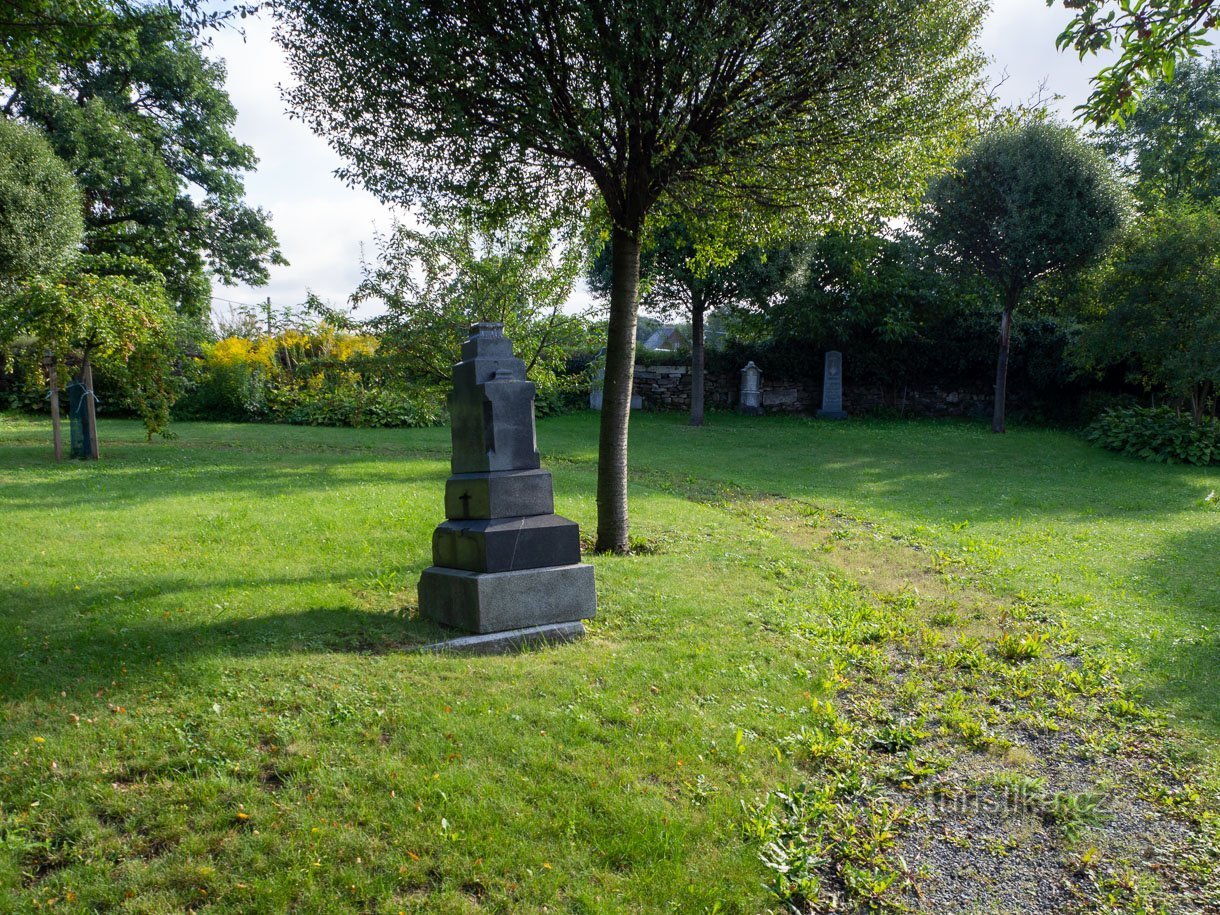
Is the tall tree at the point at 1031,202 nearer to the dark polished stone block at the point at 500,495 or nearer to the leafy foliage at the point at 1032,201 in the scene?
the leafy foliage at the point at 1032,201

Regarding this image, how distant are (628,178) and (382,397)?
14.9 meters

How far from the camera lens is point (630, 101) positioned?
23.7 ft

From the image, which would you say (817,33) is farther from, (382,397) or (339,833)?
(382,397)

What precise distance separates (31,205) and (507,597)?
19.2 m

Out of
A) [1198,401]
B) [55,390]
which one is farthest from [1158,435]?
[55,390]

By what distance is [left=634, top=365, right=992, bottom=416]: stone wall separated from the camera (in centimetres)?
2620

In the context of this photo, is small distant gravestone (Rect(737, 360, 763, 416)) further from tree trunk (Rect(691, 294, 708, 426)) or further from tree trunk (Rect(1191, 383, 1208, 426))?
tree trunk (Rect(1191, 383, 1208, 426))

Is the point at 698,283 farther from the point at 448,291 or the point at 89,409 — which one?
the point at 89,409

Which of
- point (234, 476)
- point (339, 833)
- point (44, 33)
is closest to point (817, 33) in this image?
point (44, 33)

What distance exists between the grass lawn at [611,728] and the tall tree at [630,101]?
10.2ft

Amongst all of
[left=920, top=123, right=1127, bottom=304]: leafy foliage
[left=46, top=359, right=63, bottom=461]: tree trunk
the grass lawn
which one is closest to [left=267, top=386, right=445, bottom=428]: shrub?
[left=46, top=359, right=63, bottom=461]: tree trunk

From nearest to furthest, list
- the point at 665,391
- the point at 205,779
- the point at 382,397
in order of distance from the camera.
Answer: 1. the point at 205,779
2. the point at 382,397
3. the point at 665,391

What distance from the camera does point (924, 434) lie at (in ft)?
72.5

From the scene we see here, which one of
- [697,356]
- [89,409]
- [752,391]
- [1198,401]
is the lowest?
[89,409]
